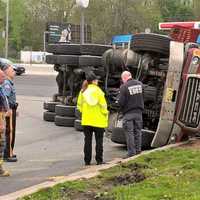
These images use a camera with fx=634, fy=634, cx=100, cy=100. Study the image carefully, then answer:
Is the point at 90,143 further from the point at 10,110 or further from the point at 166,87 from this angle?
the point at 166,87

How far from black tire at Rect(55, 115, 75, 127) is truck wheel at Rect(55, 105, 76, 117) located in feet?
0.29

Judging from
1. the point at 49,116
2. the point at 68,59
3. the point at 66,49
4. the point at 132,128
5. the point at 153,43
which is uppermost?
the point at 153,43

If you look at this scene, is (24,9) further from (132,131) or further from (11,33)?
(132,131)

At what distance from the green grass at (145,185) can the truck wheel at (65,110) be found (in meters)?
6.33

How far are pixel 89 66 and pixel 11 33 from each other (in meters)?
69.2

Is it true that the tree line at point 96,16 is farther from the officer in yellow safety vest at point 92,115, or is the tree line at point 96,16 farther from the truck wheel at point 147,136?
the officer in yellow safety vest at point 92,115

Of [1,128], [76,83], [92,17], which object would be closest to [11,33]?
[92,17]

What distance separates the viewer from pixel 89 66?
1414 cm

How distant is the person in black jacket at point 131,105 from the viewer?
10.6 metres

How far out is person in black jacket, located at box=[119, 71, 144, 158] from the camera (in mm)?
10641

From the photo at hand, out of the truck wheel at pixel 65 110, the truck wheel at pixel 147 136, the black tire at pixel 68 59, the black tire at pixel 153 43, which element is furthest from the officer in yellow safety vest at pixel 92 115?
the truck wheel at pixel 65 110

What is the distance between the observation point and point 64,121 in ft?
51.3

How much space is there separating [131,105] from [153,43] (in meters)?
1.61

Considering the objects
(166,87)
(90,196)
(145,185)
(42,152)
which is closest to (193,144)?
(166,87)
